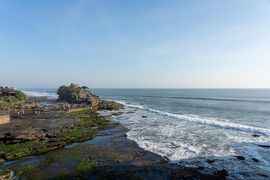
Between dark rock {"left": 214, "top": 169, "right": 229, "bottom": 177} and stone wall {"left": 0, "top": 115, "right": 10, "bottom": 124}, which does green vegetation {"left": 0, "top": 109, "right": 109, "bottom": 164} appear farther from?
dark rock {"left": 214, "top": 169, "right": 229, "bottom": 177}

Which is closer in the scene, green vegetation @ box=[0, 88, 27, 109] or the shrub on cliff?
green vegetation @ box=[0, 88, 27, 109]

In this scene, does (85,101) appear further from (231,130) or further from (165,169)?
(165,169)

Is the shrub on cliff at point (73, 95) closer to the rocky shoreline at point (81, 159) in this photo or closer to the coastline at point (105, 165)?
the rocky shoreline at point (81, 159)

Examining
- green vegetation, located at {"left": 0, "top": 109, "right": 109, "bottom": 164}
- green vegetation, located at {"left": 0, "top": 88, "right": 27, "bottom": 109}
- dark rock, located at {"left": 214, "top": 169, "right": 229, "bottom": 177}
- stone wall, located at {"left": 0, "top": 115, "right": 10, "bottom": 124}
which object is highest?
green vegetation, located at {"left": 0, "top": 88, "right": 27, "bottom": 109}

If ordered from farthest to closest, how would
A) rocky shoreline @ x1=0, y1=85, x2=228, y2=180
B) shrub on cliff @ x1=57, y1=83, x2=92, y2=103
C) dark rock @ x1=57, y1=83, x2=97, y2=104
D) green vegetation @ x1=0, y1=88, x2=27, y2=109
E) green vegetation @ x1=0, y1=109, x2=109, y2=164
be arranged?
shrub on cliff @ x1=57, y1=83, x2=92, y2=103, dark rock @ x1=57, y1=83, x2=97, y2=104, green vegetation @ x1=0, y1=88, x2=27, y2=109, green vegetation @ x1=0, y1=109, x2=109, y2=164, rocky shoreline @ x1=0, y1=85, x2=228, y2=180

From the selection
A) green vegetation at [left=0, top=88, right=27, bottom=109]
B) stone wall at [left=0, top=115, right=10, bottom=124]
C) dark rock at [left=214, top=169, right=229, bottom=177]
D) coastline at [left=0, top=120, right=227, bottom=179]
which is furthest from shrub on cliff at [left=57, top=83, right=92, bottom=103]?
dark rock at [left=214, top=169, right=229, bottom=177]

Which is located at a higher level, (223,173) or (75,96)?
(75,96)

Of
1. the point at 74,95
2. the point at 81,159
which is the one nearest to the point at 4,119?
the point at 81,159

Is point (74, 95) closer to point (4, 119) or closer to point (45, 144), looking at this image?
point (4, 119)

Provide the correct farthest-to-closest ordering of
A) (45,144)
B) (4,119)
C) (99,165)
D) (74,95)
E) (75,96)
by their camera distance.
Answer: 1. (74,95)
2. (75,96)
3. (4,119)
4. (45,144)
5. (99,165)

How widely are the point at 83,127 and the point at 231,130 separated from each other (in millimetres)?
26329

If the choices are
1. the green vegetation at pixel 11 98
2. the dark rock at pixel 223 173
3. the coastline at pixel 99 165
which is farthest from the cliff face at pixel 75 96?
the dark rock at pixel 223 173

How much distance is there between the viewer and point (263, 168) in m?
21.5

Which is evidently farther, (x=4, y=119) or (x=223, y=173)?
(x=4, y=119)
